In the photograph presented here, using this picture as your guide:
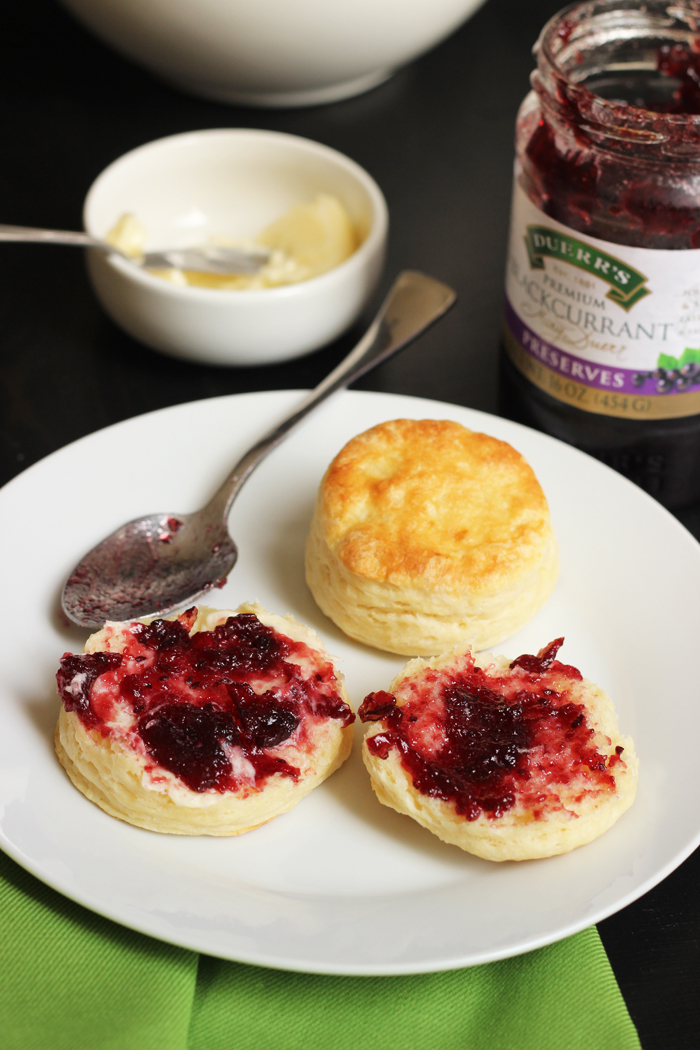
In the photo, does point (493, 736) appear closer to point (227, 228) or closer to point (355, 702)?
point (355, 702)

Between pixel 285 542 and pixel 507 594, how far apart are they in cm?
67

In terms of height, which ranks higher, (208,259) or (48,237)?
(48,237)

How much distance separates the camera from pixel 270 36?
3.62 m

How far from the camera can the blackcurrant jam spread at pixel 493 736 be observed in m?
1.96

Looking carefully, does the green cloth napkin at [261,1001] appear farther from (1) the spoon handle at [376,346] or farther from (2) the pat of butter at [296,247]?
(2) the pat of butter at [296,247]

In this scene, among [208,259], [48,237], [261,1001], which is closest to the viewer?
[261,1001]

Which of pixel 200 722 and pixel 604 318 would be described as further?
pixel 604 318

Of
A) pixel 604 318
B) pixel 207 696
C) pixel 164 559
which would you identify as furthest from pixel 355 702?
pixel 604 318

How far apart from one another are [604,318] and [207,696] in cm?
134

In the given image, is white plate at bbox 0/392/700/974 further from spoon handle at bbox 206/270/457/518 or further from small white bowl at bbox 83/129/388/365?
small white bowl at bbox 83/129/388/365

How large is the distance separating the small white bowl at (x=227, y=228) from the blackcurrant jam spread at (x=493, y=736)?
1.37 meters

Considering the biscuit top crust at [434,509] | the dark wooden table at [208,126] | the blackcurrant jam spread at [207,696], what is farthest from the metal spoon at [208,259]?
the blackcurrant jam spread at [207,696]

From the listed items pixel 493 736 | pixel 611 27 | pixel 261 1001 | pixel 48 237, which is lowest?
pixel 261 1001

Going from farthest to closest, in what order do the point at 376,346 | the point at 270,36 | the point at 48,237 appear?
the point at 270,36 → the point at 376,346 → the point at 48,237
